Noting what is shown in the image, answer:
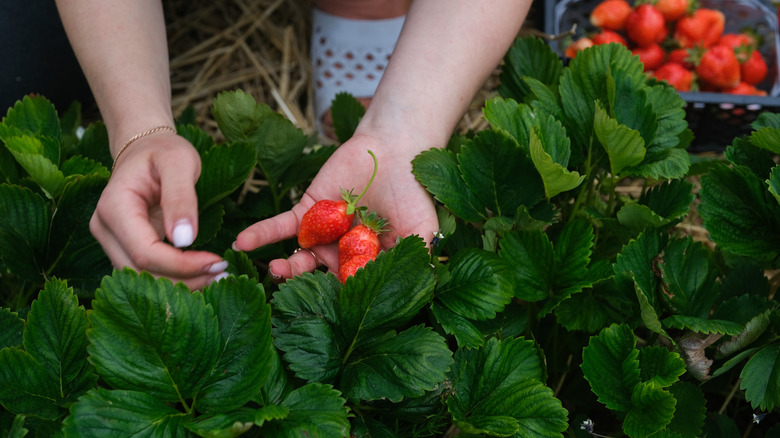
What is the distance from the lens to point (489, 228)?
29.7 inches

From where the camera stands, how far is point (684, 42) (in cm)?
175

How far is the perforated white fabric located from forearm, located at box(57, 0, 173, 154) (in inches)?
24.2

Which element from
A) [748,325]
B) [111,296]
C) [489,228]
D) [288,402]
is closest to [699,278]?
[748,325]

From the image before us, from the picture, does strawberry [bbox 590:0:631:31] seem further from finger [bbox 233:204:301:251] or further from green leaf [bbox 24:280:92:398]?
green leaf [bbox 24:280:92:398]

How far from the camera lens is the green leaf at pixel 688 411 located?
2.33ft

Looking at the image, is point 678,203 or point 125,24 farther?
point 125,24

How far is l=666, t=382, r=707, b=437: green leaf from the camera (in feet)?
2.33

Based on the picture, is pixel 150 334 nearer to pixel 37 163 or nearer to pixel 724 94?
A: pixel 37 163

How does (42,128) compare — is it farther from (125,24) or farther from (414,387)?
(414,387)

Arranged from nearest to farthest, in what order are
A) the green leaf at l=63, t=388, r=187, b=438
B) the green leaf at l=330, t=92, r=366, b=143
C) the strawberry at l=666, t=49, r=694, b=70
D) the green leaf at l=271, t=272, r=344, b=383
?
the green leaf at l=63, t=388, r=187, b=438 < the green leaf at l=271, t=272, r=344, b=383 < the green leaf at l=330, t=92, r=366, b=143 < the strawberry at l=666, t=49, r=694, b=70

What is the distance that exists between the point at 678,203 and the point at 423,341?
12.8 inches

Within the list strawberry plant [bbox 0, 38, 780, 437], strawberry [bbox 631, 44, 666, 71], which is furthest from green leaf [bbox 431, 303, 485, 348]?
strawberry [bbox 631, 44, 666, 71]

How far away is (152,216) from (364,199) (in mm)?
258

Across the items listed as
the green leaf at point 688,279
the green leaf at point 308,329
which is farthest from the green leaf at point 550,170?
the green leaf at point 308,329
